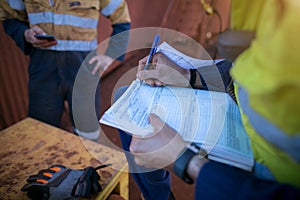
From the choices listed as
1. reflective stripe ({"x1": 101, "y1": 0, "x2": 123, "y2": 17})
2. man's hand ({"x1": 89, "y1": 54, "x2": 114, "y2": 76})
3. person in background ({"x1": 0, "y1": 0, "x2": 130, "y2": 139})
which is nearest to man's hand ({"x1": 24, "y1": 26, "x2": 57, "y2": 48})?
person in background ({"x1": 0, "y1": 0, "x2": 130, "y2": 139})

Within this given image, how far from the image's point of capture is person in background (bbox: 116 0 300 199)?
292 millimetres

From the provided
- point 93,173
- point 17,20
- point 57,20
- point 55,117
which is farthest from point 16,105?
point 93,173

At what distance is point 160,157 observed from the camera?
0.52m

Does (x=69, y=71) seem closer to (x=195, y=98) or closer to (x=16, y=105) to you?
(x=16, y=105)

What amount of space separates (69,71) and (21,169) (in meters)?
0.64

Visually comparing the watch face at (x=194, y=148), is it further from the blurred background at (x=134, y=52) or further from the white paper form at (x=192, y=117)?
the blurred background at (x=134, y=52)

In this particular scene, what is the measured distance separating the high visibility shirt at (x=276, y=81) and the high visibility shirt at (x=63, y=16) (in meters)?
1.09

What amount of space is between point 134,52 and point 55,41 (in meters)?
2.45

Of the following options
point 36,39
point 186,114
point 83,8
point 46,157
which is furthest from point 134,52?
point 186,114

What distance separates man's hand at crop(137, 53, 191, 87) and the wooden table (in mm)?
430

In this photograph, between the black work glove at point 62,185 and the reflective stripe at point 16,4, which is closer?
the black work glove at point 62,185

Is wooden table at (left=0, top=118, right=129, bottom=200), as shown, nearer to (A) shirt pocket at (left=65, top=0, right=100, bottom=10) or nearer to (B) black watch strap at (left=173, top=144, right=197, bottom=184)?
(B) black watch strap at (left=173, top=144, right=197, bottom=184)

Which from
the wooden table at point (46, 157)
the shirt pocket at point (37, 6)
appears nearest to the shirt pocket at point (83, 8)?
the shirt pocket at point (37, 6)

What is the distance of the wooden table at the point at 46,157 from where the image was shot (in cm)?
86
